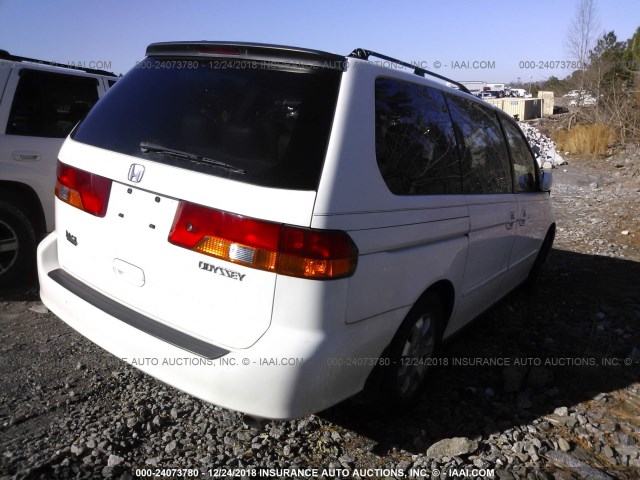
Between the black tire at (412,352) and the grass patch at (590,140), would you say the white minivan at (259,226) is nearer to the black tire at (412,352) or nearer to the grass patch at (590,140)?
the black tire at (412,352)

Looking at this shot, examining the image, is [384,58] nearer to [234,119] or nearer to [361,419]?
[234,119]

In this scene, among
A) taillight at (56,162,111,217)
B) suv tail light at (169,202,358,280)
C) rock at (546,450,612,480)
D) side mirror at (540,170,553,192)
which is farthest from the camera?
side mirror at (540,170,553,192)

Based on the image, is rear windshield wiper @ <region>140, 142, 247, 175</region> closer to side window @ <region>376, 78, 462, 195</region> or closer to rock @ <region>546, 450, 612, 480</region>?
side window @ <region>376, 78, 462, 195</region>

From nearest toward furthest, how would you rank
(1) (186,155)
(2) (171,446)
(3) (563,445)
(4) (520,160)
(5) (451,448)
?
1. (1) (186,155)
2. (2) (171,446)
3. (5) (451,448)
4. (3) (563,445)
5. (4) (520,160)

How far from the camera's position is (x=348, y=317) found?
2.18 metres

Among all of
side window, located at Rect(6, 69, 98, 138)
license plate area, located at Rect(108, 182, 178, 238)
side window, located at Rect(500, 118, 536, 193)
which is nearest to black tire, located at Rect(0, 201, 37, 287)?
side window, located at Rect(6, 69, 98, 138)

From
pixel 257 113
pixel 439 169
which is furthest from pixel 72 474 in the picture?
pixel 439 169

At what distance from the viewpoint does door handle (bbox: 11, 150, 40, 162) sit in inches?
171

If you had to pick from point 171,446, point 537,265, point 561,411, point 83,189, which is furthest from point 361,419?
point 537,265

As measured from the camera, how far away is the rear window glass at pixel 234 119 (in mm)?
2127

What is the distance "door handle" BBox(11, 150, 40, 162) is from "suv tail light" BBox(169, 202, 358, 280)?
3.06 meters

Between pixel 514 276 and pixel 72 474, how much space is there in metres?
3.63

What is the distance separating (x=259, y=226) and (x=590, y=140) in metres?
19.6

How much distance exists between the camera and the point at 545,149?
62.5ft
